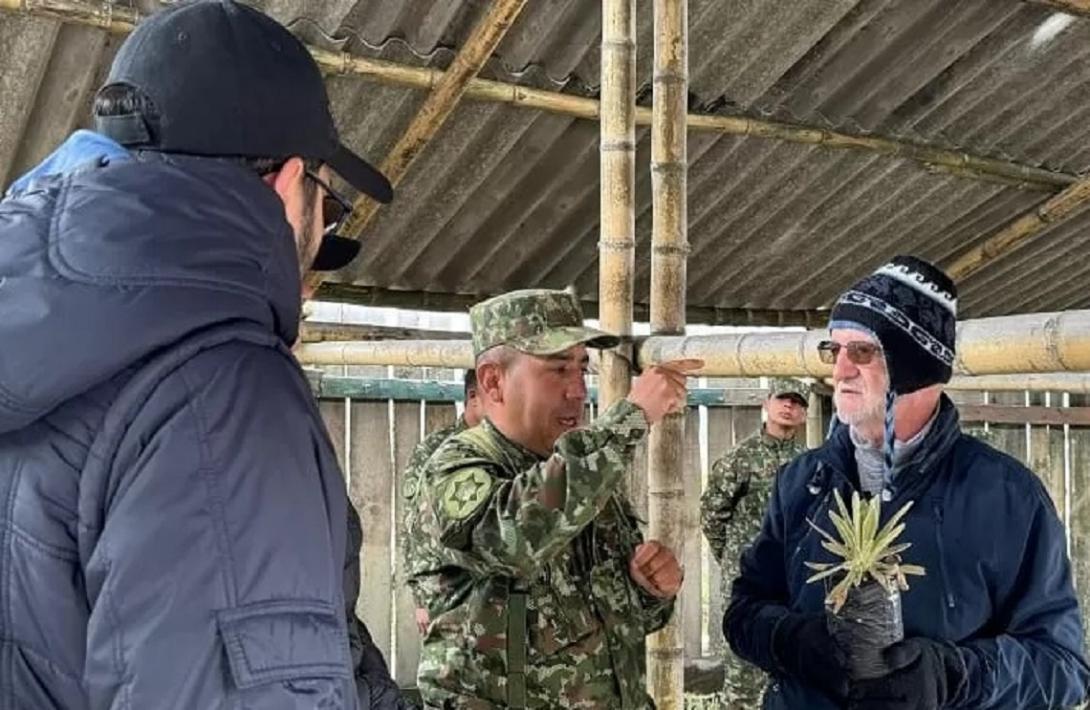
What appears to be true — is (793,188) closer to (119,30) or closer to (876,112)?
(876,112)

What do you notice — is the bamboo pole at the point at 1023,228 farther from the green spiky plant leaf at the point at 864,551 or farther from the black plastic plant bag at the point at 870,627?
the black plastic plant bag at the point at 870,627

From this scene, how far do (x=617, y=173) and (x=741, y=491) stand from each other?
2.81 m

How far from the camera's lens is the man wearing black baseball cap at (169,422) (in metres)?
A: 0.95

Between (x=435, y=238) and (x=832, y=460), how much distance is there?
4.37 m

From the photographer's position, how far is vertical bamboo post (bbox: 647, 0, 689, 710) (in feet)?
9.95

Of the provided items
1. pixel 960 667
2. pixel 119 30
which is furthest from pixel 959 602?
pixel 119 30

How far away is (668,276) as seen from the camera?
120 inches

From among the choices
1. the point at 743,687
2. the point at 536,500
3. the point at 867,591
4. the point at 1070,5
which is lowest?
the point at 743,687

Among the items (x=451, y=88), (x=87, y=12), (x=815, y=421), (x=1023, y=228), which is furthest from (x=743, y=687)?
(x=87, y=12)

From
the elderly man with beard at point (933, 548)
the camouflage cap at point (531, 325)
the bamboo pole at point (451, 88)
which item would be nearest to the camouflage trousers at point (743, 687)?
the bamboo pole at point (451, 88)

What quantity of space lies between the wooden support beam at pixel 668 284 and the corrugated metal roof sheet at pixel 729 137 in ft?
5.50

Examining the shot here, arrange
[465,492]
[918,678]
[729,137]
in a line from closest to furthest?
1. [918,678]
2. [465,492]
3. [729,137]

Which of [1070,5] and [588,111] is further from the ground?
[1070,5]

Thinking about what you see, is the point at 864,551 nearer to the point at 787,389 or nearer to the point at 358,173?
the point at 358,173
